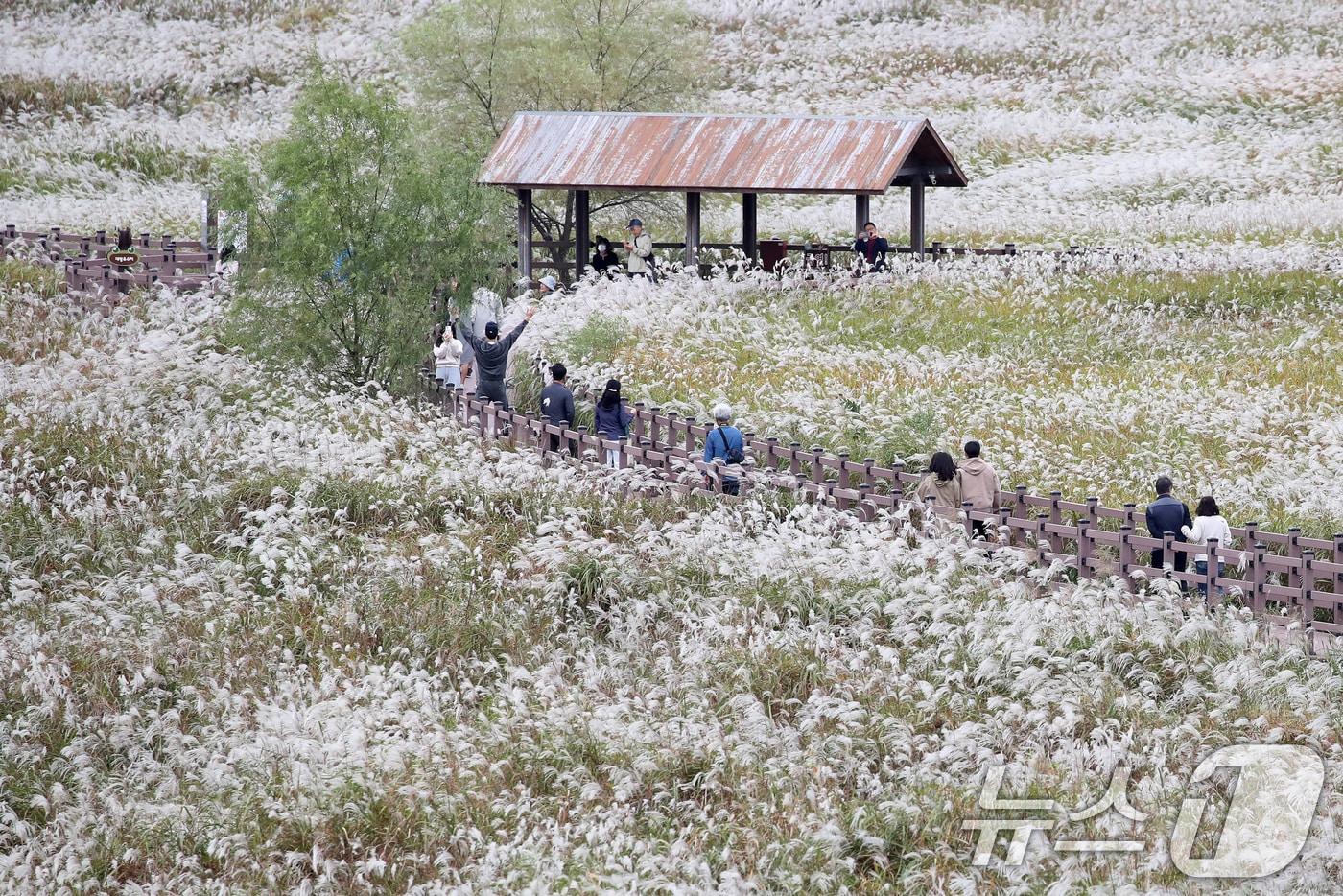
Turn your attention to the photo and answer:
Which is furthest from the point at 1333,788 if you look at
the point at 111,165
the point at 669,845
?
the point at 111,165

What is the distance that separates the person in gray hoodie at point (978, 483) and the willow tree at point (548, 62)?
18397 mm

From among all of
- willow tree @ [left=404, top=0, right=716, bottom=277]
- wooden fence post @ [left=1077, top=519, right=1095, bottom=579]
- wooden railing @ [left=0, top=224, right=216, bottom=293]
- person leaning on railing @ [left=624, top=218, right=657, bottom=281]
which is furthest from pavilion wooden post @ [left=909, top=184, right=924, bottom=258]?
wooden fence post @ [left=1077, top=519, right=1095, bottom=579]

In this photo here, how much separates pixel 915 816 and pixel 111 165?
4112cm

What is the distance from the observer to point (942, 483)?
15352mm

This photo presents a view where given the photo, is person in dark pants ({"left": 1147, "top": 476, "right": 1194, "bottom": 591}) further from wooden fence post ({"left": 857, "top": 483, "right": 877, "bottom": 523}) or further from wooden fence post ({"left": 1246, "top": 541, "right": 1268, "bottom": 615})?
wooden fence post ({"left": 857, "top": 483, "right": 877, "bottom": 523})

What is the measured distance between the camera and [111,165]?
149 ft

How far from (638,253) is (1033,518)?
13.8 metres

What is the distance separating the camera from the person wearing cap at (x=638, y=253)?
27828 mm

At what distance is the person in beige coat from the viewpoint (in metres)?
15.3

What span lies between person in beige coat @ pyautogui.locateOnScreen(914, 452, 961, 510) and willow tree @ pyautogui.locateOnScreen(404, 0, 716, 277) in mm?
18386

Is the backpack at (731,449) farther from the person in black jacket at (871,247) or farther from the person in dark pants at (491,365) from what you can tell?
the person in black jacket at (871,247)

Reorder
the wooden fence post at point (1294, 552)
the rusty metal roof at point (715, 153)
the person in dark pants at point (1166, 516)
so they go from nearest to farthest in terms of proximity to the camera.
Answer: the wooden fence post at point (1294, 552), the person in dark pants at point (1166, 516), the rusty metal roof at point (715, 153)

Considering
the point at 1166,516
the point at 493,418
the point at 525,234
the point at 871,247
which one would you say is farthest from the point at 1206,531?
the point at 525,234

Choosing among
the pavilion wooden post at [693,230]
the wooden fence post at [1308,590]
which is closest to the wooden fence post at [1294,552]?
the wooden fence post at [1308,590]
